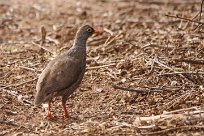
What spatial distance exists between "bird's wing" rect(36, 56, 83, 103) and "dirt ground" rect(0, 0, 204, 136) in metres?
0.44

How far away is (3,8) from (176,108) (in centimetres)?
928

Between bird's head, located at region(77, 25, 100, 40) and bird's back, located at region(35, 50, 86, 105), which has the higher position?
bird's head, located at region(77, 25, 100, 40)

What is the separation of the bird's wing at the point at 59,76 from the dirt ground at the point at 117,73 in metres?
0.44

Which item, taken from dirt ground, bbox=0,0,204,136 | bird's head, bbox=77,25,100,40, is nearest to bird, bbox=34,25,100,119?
dirt ground, bbox=0,0,204,136

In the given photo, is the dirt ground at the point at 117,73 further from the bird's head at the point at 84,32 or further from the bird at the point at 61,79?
the bird's head at the point at 84,32

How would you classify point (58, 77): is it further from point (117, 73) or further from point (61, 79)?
point (117, 73)

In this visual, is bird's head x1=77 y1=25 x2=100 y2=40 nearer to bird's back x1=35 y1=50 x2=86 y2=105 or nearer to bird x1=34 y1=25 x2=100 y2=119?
bird x1=34 y1=25 x2=100 y2=119

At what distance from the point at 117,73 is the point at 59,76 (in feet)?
6.14

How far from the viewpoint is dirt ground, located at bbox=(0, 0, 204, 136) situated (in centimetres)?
790

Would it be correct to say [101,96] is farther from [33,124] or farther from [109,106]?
Result: [33,124]

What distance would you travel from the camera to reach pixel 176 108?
27.3 feet

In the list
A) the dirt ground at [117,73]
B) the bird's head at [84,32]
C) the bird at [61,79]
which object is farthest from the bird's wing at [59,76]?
the bird's head at [84,32]

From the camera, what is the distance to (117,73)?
10.1m

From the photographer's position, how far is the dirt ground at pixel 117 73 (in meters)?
7.90
